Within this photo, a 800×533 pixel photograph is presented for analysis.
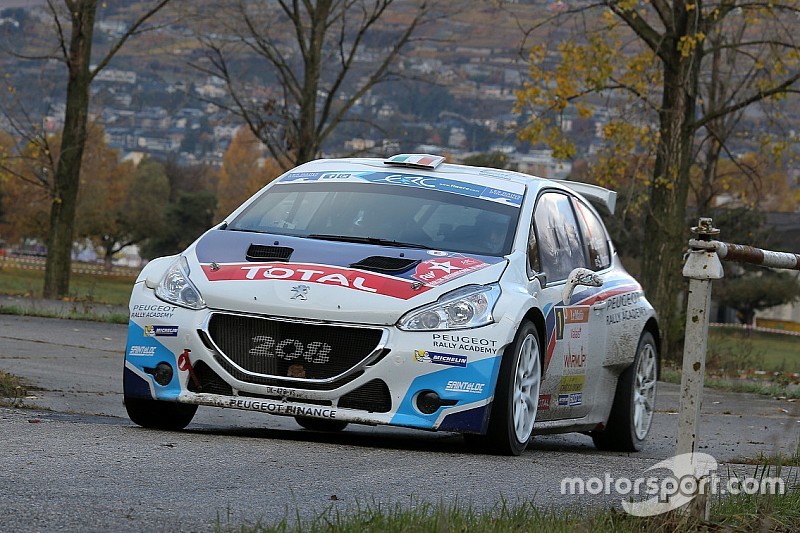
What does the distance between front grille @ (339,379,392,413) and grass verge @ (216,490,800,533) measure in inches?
69.0

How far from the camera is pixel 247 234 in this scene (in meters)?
8.28

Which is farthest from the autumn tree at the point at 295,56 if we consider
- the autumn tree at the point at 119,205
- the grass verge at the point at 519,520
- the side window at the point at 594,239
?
the autumn tree at the point at 119,205

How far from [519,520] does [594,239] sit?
5226 mm

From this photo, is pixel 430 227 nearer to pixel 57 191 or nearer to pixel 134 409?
pixel 134 409

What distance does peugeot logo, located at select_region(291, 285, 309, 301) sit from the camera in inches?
289

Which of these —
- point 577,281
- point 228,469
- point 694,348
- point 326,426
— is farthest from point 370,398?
point 694,348

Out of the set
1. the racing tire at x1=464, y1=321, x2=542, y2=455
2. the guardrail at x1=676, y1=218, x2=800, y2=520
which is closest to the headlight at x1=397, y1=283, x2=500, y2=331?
the racing tire at x1=464, y1=321, x2=542, y2=455

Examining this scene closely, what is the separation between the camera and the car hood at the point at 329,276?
23.9 feet

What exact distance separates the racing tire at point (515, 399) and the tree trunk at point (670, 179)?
13.6 m

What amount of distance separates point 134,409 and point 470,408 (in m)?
1.87

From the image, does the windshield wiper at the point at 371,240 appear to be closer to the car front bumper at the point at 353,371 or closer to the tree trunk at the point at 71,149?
the car front bumper at the point at 353,371

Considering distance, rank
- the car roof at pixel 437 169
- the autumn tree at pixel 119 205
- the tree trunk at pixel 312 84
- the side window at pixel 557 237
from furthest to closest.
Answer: the autumn tree at pixel 119 205 → the tree trunk at pixel 312 84 → the car roof at pixel 437 169 → the side window at pixel 557 237

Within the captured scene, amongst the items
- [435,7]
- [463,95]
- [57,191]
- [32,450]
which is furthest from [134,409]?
[463,95]

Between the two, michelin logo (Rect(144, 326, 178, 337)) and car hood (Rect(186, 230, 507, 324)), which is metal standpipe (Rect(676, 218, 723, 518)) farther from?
michelin logo (Rect(144, 326, 178, 337))
